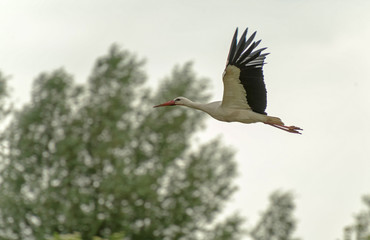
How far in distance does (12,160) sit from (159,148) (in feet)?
14.2

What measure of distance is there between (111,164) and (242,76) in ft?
64.6

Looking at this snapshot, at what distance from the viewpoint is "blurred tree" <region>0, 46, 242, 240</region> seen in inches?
1163

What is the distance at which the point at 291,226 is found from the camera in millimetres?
36250

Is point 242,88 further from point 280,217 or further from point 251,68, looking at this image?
point 280,217

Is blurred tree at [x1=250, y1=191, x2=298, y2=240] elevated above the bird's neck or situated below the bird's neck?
above

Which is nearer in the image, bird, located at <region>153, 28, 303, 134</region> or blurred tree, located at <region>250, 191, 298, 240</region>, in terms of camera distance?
bird, located at <region>153, 28, 303, 134</region>

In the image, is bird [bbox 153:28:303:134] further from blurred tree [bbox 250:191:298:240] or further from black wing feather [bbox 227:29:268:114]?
blurred tree [bbox 250:191:298:240]

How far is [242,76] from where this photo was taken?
11.4 meters

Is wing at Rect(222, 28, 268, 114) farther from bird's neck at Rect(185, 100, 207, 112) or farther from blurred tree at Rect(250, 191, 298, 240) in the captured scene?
blurred tree at Rect(250, 191, 298, 240)

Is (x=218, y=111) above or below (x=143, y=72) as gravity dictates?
below

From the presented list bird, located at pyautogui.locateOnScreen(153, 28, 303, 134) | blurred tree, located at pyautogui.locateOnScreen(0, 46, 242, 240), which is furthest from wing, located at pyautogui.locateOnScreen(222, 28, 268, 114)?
blurred tree, located at pyautogui.locateOnScreen(0, 46, 242, 240)

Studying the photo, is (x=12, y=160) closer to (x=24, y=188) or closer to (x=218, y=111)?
(x=24, y=188)

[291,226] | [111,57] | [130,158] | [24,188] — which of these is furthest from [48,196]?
[291,226]

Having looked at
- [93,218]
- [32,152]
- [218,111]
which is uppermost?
[32,152]
